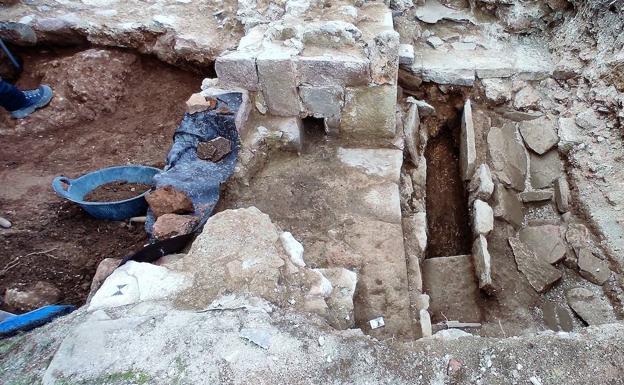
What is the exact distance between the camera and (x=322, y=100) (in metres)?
3.18

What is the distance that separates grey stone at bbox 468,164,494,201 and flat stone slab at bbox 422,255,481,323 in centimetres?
58

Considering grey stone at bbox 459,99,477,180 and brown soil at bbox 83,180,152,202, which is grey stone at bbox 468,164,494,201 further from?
brown soil at bbox 83,180,152,202

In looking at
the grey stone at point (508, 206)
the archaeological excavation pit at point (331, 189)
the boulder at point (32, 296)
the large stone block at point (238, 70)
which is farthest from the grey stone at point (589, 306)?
the boulder at point (32, 296)

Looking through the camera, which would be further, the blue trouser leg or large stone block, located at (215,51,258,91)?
the blue trouser leg

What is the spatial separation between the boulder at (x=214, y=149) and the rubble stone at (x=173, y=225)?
58 centimetres

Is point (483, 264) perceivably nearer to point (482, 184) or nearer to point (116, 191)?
point (482, 184)

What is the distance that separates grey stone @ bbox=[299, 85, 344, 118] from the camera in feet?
10.2

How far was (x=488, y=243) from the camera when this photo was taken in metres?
3.30

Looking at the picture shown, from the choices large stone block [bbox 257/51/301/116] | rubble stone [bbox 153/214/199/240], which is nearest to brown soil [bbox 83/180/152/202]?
rubble stone [bbox 153/214/199/240]

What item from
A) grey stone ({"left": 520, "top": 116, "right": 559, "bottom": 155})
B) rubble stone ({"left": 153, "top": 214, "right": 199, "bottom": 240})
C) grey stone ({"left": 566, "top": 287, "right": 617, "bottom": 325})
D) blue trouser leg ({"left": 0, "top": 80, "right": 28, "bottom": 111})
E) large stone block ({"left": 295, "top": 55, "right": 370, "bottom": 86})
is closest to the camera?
rubble stone ({"left": 153, "top": 214, "right": 199, "bottom": 240})

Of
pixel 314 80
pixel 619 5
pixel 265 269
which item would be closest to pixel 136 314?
pixel 265 269

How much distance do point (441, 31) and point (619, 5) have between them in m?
1.53

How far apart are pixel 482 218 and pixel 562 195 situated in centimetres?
74

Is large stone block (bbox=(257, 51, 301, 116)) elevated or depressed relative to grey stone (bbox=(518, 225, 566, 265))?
elevated
